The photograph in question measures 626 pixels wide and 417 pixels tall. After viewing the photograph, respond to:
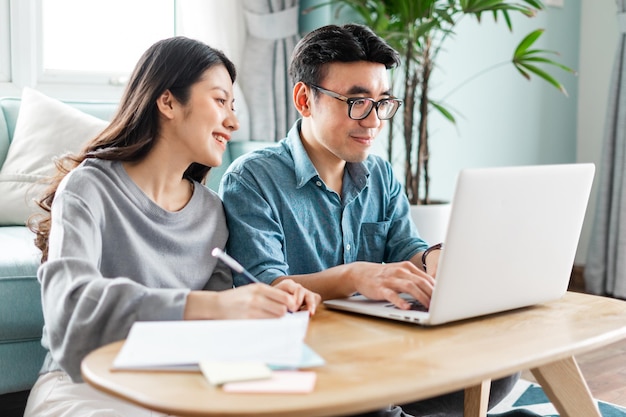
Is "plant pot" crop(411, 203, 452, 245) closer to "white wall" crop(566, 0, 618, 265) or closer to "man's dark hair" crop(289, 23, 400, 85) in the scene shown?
"man's dark hair" crop(289, 23, 400, 85)

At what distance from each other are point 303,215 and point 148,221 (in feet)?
1.28

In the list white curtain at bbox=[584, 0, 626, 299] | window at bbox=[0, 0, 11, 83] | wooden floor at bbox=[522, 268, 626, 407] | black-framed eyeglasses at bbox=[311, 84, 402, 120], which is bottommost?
wooden floor at bbox=[522, 268, 626, 407]

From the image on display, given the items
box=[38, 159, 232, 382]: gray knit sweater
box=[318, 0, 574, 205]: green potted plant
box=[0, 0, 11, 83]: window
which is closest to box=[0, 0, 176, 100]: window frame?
box=[0, 0, 11, 83]: window

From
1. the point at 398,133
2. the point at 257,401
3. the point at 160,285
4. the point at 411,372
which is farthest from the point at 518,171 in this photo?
the point at 398,133

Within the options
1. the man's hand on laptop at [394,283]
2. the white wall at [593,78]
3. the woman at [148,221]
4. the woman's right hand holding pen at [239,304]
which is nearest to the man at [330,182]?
the woman at [148,221]

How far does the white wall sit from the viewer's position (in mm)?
4102

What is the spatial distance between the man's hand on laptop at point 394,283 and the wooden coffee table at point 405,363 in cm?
7

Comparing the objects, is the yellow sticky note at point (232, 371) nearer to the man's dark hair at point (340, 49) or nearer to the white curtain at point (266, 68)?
the man's dark hair at point (340, 49)

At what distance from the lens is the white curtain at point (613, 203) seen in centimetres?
380

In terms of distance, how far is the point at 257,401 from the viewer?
844mm

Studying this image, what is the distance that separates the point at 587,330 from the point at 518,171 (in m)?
0.26

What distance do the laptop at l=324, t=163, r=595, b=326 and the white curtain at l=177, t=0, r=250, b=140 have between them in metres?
1.97

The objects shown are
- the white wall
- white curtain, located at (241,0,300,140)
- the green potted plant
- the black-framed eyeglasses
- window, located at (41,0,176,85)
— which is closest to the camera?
the black-framed eyeglasses

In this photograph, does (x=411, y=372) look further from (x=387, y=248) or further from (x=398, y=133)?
(x=398, y=133)
